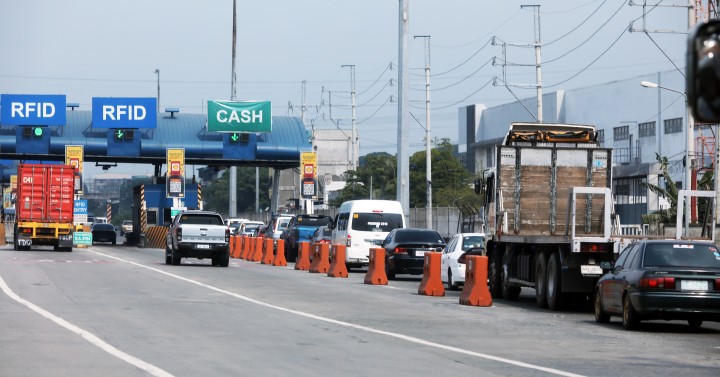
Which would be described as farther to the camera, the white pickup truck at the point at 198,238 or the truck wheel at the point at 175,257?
the truck wheel at the point at 175,257

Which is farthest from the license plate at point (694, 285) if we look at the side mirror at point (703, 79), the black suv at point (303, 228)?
the black suv at point (303, 228)

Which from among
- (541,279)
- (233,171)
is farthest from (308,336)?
(233,171)

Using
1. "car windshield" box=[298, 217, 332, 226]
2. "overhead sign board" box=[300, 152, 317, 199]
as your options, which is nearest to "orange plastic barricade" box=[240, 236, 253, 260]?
"car windshield" box=[298, 217, 332, 226]

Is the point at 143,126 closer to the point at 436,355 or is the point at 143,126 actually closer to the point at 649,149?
the point at 649,149

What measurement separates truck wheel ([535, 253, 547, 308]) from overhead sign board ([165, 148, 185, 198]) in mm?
40643

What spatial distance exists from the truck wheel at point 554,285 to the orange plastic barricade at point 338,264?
41.9 ft

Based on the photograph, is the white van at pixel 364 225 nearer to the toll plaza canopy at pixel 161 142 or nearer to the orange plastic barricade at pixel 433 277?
the orange plastic barricade at pixel 433 277

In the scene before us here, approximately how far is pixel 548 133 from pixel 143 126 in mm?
41382

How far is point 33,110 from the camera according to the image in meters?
A: 64.7

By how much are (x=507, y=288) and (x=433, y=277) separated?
5.29 ft

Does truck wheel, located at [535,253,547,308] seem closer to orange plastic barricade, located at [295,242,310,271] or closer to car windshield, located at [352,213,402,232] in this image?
car windshield, located at [352,213,402,232]

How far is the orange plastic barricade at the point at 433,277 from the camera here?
27.1m

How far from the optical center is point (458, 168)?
331 ft

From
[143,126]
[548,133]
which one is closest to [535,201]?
[548,133]
